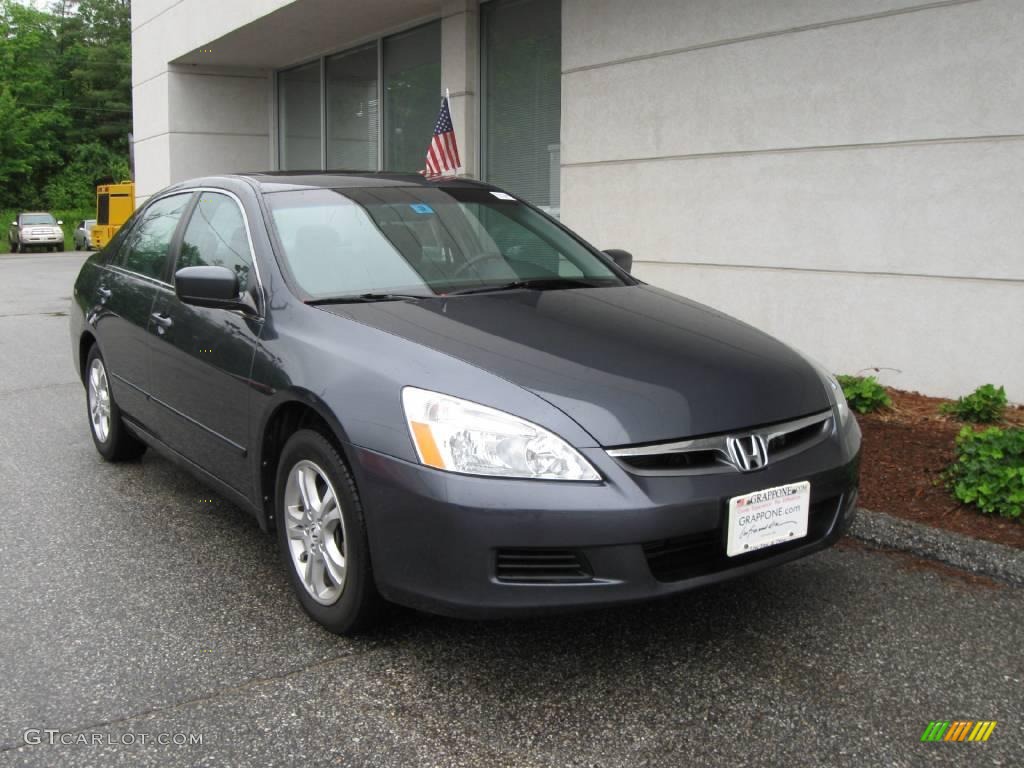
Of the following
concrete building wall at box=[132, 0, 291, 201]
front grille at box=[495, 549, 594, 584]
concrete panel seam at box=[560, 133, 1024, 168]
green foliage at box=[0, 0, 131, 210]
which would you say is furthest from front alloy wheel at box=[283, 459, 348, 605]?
green foliage at box=[0, 0, 131, 210]

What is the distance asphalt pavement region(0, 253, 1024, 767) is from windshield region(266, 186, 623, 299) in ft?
4.00

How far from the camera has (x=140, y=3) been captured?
18.0 m

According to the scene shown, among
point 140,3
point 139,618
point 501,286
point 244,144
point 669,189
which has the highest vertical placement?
point 140,3

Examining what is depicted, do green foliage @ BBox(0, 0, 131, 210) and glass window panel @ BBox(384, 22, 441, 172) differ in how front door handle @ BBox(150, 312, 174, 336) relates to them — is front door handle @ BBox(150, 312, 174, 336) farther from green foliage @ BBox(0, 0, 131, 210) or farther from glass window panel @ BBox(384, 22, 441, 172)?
green foliage @ BBox(0, 0, 131, 210)

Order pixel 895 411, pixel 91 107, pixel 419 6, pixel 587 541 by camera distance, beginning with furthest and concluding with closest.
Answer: pixel 91 107 → pixel 419 6 → pixel 895 411 → pixel 587 541

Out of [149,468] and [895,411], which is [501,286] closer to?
[149,468]

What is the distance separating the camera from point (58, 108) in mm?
58844

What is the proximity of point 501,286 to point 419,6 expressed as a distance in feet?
28.3

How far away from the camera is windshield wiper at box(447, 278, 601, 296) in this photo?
404 cm

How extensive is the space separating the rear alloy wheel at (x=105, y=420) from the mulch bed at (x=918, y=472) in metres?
3.81

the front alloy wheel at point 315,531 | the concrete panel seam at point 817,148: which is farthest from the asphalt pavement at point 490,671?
the concrete panel seam at point 817,148

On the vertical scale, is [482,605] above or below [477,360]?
below

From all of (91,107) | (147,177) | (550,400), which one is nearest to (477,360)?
(550,400)

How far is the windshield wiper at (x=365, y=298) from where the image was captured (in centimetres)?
376
